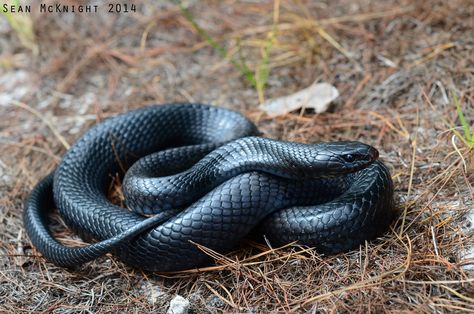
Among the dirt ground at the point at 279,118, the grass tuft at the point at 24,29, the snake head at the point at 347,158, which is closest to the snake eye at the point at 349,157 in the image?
the snake head at the point at 347,158

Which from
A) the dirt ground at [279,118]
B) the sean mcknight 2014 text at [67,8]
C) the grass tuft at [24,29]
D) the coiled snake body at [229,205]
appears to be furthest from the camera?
the sean mcknight 2014 text at [67,8]

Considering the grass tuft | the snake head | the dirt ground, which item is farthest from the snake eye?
the grass tuft

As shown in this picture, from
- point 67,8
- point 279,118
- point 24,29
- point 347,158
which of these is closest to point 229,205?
point 347,158

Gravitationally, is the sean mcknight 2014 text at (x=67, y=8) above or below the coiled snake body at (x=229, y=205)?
above

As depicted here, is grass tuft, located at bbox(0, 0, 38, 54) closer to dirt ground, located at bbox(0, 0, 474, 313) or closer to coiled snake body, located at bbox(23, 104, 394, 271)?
dirt ground, located at bbox(0, 0, 474, 313)

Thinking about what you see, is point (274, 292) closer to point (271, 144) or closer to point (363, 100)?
point (271, 144)

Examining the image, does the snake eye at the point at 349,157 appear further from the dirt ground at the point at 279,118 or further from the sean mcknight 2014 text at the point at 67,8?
the sean mcknight 2014 text at the point at 67,8
